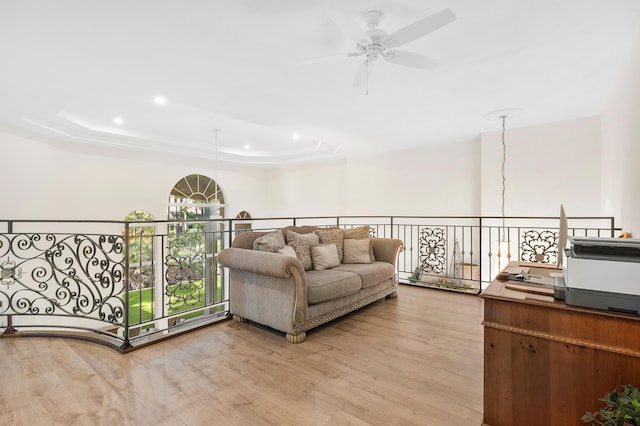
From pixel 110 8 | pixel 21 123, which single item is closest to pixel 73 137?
pixel 21 123

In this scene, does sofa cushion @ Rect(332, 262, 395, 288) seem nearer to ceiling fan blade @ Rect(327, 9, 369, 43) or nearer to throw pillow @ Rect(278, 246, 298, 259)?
throw pillow @ Rect(278, 246, 298, 259)

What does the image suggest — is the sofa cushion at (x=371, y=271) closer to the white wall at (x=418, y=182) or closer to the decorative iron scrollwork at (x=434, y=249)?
the decorative iron scrollwork at (x=434, y=249)

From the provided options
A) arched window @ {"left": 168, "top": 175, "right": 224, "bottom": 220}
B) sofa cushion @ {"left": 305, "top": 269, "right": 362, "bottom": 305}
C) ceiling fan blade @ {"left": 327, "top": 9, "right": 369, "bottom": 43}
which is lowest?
sofa cushion @ {"left": 305, "top": 269, "right": 362, "bottom": 305}

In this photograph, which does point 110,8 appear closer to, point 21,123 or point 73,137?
point 21,123

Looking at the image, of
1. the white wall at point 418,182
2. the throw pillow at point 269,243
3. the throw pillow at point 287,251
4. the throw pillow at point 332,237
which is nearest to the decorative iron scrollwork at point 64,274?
the throw pillow at point 269,243

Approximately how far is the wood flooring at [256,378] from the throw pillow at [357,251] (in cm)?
96

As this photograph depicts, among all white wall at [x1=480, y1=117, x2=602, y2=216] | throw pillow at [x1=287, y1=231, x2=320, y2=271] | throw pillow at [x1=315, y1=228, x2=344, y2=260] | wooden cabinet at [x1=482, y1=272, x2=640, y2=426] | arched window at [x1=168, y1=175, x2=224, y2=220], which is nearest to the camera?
wooden cabinet at [x1=482, y1=272, x2=640, y2=426]

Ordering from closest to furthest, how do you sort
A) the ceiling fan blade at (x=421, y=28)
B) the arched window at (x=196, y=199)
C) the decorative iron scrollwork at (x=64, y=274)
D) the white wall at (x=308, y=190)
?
the ceiling fan blade at (x=421, y=28) → the decorative iron scrollwork at (x=64, y=274) → the arched window at (x=196, y=199) → the white wall at (x=308, y=190)

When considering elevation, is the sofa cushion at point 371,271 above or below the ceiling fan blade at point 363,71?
below

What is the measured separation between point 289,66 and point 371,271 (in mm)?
2354

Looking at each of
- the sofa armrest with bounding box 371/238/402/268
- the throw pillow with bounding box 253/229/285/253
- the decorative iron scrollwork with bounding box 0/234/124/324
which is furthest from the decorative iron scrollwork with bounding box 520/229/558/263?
the decorative iron scrollwork with bounding box 0/234/124/324

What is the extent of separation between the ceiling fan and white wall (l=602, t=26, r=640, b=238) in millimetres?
1666

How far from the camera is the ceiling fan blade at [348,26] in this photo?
2.16 m

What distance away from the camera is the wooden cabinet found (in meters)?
1.32
